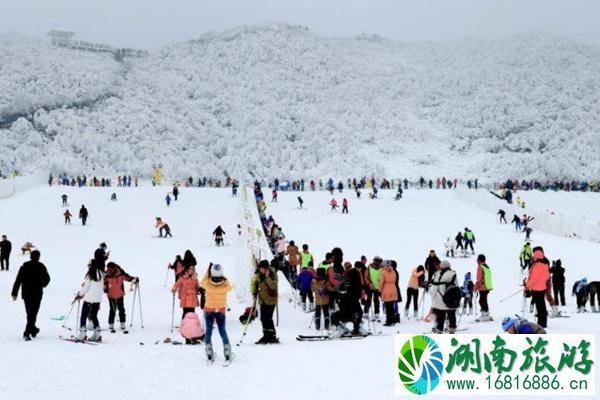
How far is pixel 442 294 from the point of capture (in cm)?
952

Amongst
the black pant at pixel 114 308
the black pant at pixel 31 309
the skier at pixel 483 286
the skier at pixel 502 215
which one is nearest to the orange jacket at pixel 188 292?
the black pant at pixel 114 308

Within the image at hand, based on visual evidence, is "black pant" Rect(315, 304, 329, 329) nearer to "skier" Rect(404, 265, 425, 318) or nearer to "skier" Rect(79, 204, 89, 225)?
"skier" Rect(404, 265, 425, 318)

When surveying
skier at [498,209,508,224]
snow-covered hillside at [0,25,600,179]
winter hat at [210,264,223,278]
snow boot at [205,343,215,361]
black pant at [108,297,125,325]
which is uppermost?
snow-covered hillside at [0,25,600,179]

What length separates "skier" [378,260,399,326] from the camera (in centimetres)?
1175

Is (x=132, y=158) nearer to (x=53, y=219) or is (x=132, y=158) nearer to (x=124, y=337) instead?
(x=53, y=219)

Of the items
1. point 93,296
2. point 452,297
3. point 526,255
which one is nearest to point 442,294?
point 452,297

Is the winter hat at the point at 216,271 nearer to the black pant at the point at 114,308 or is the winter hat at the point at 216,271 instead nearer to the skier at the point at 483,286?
the black pant at the point at 114,308

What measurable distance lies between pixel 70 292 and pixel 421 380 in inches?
417

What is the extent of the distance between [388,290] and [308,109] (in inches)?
2464

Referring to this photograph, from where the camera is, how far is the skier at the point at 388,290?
11.8 metres

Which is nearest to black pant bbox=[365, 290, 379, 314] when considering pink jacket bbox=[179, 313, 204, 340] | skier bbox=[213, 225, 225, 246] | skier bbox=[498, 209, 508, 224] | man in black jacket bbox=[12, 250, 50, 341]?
pink jacket bbox=[179, 313, 204, 340]

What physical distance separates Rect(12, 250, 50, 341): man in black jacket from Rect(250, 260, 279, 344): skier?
2938 millimetres

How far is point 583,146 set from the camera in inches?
2462

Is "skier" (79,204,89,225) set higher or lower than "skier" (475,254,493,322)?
higher
